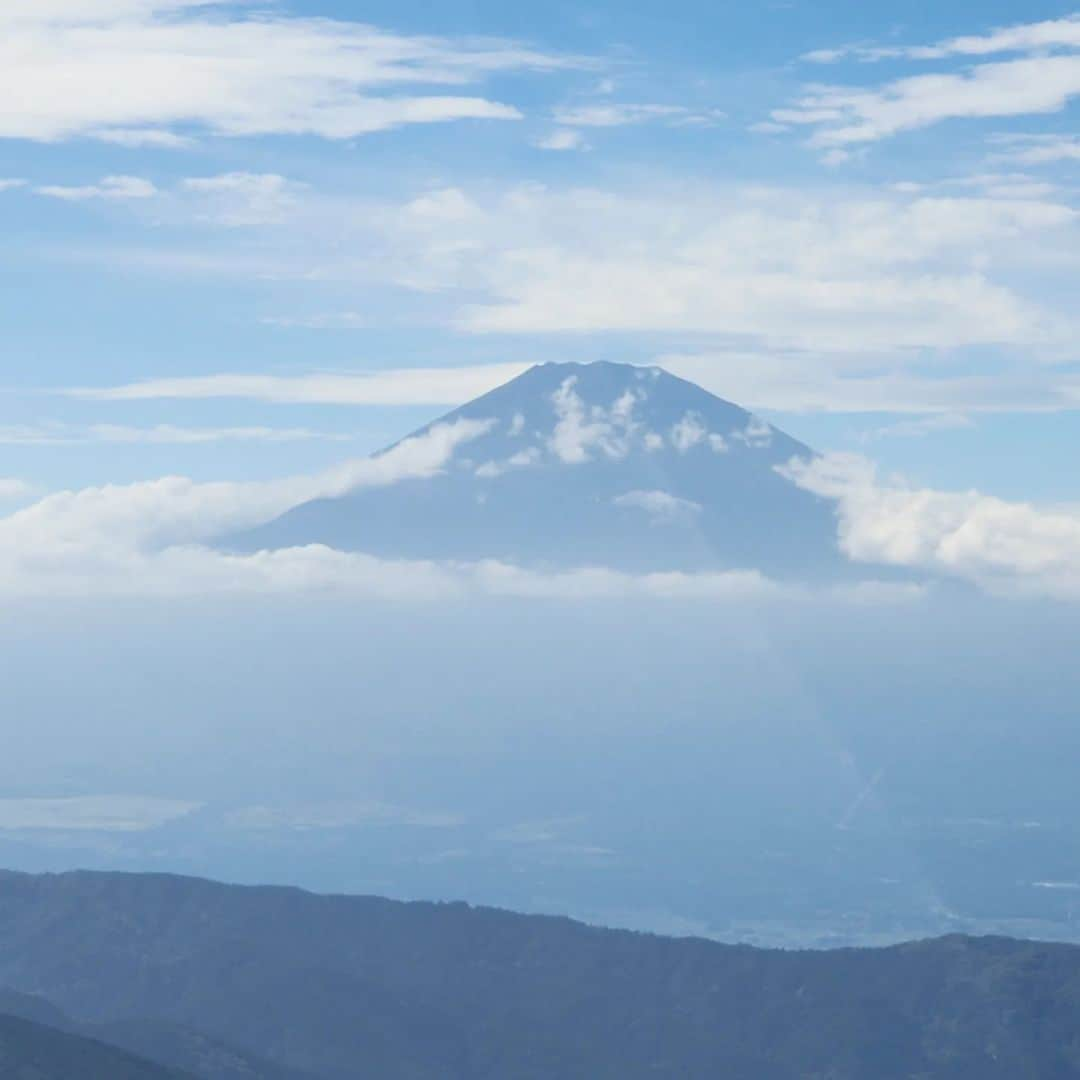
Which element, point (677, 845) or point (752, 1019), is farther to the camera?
point (677, 845)

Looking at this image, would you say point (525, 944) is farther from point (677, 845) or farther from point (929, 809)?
point (929, 809)

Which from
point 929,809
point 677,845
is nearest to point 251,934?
point 677,845

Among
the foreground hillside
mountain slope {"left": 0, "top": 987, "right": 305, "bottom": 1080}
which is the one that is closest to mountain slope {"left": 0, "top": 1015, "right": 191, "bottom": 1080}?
mountain slope {"left": 0, "top": 987, "right": 305, "bottom": 1080}

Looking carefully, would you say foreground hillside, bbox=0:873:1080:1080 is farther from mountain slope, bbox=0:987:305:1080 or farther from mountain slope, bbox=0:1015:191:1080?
mountain slope, bbox=0:1015:191:1080

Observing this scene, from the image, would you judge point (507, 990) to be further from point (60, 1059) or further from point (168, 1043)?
point (60, 1059)

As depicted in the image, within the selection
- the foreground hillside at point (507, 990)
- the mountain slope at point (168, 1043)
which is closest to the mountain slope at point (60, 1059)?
the mountain slope at point (168, 1043)

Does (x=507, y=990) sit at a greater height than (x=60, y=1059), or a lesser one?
lesser

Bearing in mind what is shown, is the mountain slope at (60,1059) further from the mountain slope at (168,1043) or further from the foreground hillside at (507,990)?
the foreground hillside at (507,990)

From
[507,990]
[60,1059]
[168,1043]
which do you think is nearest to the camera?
[60,1059]

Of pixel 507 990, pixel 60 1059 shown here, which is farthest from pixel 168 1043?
pixel 507 990
